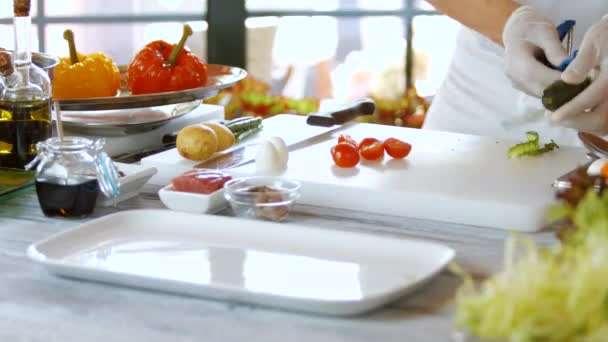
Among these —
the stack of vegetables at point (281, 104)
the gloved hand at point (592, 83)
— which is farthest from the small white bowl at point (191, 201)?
the stack of vegetables at point (281, 104)

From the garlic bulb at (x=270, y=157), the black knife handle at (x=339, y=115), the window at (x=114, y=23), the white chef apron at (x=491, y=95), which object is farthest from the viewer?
the window at (x=114, y=23)

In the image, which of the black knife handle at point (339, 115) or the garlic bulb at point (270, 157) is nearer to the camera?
the garlic bulb at point (270, 157)

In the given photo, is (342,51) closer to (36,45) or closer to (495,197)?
(36,45)

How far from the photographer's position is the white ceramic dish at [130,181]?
4.79 feet

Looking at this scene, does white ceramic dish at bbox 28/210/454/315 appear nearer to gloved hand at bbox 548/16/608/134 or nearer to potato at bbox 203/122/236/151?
potato at bbox 203/122/236/151

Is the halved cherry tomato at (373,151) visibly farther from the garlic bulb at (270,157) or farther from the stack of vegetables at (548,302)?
the stack of vegetables at (548,302)

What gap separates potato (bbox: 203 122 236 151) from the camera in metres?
1.71

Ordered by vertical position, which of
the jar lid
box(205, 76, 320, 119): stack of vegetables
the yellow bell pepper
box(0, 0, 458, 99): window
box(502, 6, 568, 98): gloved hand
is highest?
box(502, 6, 568, 98): gloved hand

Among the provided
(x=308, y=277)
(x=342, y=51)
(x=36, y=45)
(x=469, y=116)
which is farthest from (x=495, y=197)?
(x=36, y=45)

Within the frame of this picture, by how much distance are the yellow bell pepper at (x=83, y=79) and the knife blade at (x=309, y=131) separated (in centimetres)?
27

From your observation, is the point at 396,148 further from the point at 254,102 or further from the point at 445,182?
the point at 254,102

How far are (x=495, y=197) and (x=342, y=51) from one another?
2407mm

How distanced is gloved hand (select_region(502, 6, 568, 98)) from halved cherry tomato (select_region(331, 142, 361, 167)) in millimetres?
416

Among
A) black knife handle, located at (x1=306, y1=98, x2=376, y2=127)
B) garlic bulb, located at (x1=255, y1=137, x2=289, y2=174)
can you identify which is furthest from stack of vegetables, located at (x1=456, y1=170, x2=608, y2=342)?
black knife handle, located at (x1=306, y1=98, x2=376, y2=127)
